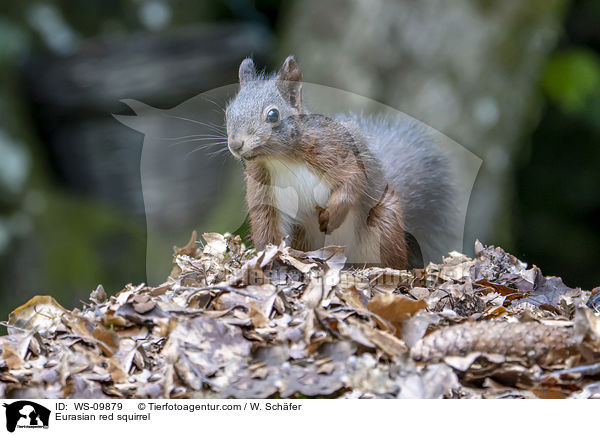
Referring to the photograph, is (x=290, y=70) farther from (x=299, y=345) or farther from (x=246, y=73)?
(x=299, y=345)

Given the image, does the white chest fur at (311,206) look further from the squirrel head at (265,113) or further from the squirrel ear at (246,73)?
the squirrel ear at (246,73)

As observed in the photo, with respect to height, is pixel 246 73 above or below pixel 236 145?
above

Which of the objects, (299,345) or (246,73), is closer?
(299,345)

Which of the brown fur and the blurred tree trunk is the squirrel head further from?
the blurred tree trunk
